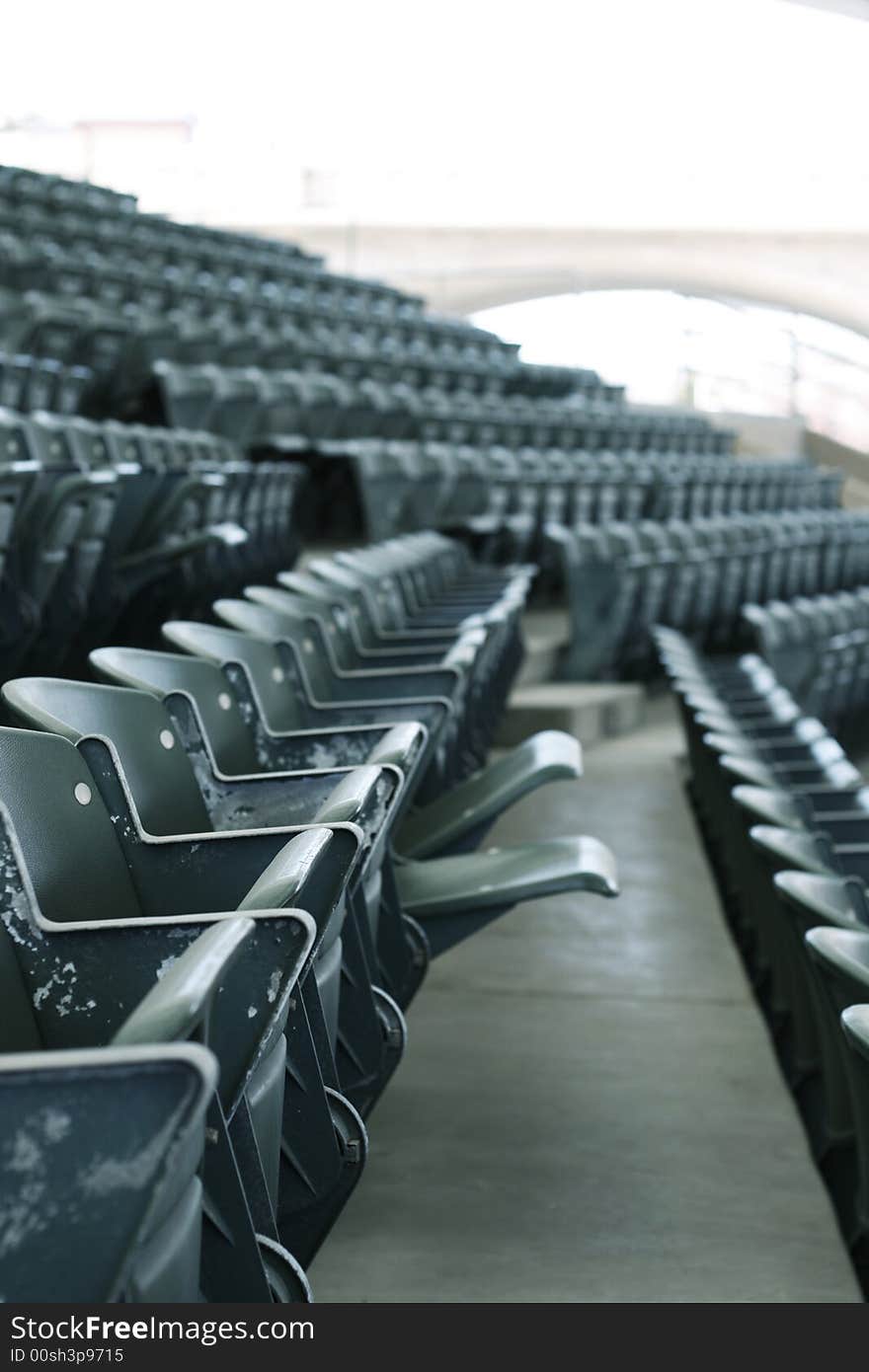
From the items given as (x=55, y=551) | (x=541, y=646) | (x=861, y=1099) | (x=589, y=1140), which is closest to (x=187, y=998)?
(x=861, y=1099)

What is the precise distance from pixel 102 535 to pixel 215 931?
735 mm

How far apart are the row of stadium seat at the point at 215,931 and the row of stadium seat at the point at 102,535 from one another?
0.68 feet

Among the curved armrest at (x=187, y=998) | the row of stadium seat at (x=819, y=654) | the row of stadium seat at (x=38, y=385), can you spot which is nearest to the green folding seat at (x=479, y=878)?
the curved armrest at (x=187, y=998)

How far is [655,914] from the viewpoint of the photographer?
3.14ft

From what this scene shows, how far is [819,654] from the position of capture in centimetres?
168

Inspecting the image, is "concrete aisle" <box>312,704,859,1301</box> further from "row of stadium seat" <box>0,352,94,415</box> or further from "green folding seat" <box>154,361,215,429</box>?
"green folding seat" <box>154,361,215,429</box>

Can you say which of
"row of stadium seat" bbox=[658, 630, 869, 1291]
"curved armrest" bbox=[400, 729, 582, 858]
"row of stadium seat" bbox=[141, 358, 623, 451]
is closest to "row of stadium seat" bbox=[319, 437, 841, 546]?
"row of stadium seat" bbox=[141, 358, 623, 451]

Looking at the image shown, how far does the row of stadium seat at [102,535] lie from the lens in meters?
0.88

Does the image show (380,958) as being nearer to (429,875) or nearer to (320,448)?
(429,875)

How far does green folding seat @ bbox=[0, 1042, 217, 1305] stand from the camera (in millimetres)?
214

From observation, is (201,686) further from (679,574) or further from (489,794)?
(679,574)

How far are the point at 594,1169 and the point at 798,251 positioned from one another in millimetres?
5002

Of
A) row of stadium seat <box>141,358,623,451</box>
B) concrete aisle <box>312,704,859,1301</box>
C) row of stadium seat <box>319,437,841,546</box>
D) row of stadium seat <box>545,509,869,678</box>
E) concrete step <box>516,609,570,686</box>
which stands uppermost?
row of stadium seat <box>141,358,623,451</box>

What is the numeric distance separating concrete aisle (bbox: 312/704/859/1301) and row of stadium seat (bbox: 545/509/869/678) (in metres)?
0.67
